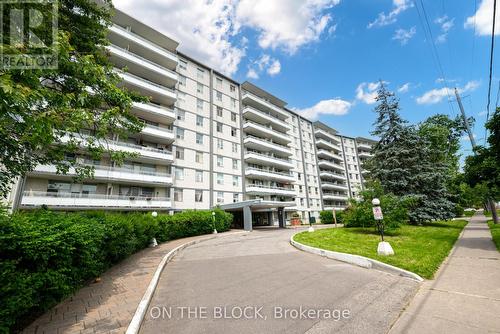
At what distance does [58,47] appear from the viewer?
5.62 metres

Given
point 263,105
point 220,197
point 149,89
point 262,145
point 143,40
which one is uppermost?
point 143,40

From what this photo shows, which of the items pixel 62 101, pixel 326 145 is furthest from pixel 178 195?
pixel 326 145

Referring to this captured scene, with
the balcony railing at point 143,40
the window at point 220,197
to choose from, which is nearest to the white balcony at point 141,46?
the balcony railing at point 143,40

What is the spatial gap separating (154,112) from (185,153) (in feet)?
21.0

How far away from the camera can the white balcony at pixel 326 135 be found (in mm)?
57956

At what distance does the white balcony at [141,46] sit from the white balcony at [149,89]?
4302 millimetres

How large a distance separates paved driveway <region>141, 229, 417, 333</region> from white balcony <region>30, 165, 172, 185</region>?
1788 cm

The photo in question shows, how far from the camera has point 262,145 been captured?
39.6 meters

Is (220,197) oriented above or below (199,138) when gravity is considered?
below

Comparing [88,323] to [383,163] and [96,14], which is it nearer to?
[96,14]

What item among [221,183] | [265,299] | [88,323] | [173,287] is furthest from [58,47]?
[221,183]

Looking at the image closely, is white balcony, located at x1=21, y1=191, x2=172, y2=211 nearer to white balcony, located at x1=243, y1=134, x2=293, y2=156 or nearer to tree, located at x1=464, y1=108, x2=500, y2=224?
white balcony, located at x1=243, y1=134, x2=293, y2=156

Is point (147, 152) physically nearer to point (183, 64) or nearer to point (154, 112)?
point (154, 112)

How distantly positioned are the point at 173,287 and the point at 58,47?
7.06 metres
